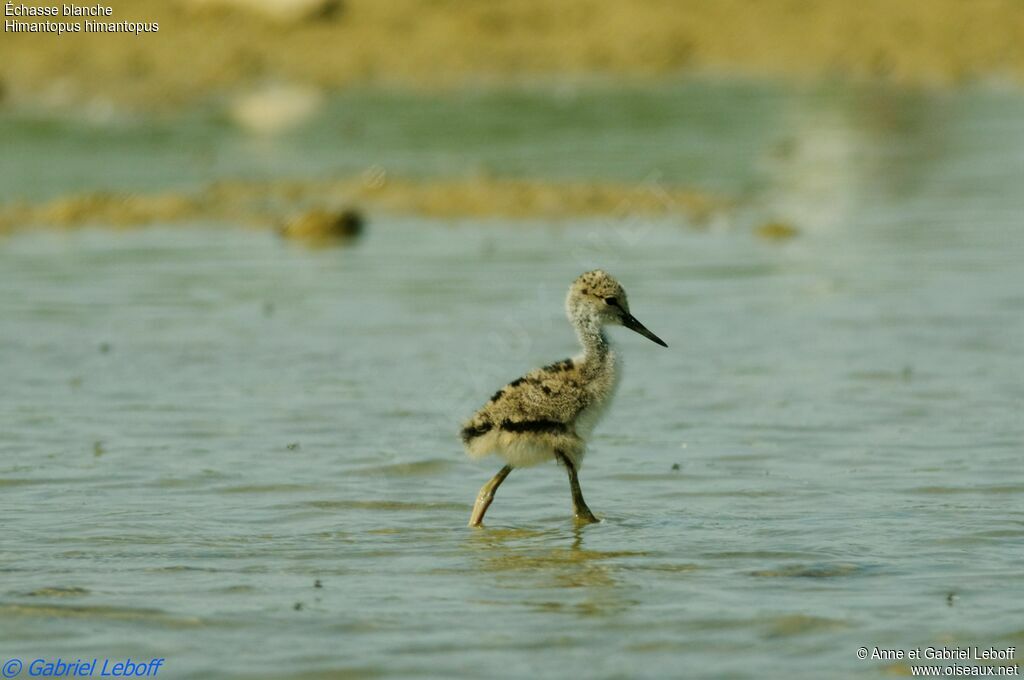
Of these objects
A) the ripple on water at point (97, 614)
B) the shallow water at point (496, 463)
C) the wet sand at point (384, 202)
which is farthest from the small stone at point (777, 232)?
the ripple on water at point (97, 614)

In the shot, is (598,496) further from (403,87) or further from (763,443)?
(403,87)

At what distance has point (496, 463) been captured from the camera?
11.2 metres

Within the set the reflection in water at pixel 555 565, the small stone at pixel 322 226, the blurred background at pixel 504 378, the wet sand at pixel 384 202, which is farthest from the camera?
the wet sand at pixel 384 202

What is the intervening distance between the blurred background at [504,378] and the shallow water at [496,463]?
0.11ft

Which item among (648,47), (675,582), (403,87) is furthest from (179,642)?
(648,47)

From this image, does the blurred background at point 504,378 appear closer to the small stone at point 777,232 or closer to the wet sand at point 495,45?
the small stone at point 777,232

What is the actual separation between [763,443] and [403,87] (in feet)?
78.6

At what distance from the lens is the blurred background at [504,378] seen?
25.6 ft

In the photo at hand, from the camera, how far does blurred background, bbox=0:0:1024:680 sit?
7793 mm

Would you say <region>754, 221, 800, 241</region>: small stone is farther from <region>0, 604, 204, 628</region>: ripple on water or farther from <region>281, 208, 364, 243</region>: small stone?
<region>0, 604, 204, 628</region>: ripple on water

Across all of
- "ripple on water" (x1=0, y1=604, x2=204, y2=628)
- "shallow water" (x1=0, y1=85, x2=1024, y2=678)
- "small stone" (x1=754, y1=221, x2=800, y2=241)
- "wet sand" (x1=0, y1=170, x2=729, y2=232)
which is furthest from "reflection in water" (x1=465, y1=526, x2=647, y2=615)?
"wet sand" (x1=0, y1=170, x2=729, y2=232)

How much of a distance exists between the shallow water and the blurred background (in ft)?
0.11

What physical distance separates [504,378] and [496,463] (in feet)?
6.29

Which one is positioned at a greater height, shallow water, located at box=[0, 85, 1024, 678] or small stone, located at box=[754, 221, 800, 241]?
small stone, located at box=[754, 221, 800, 241]
